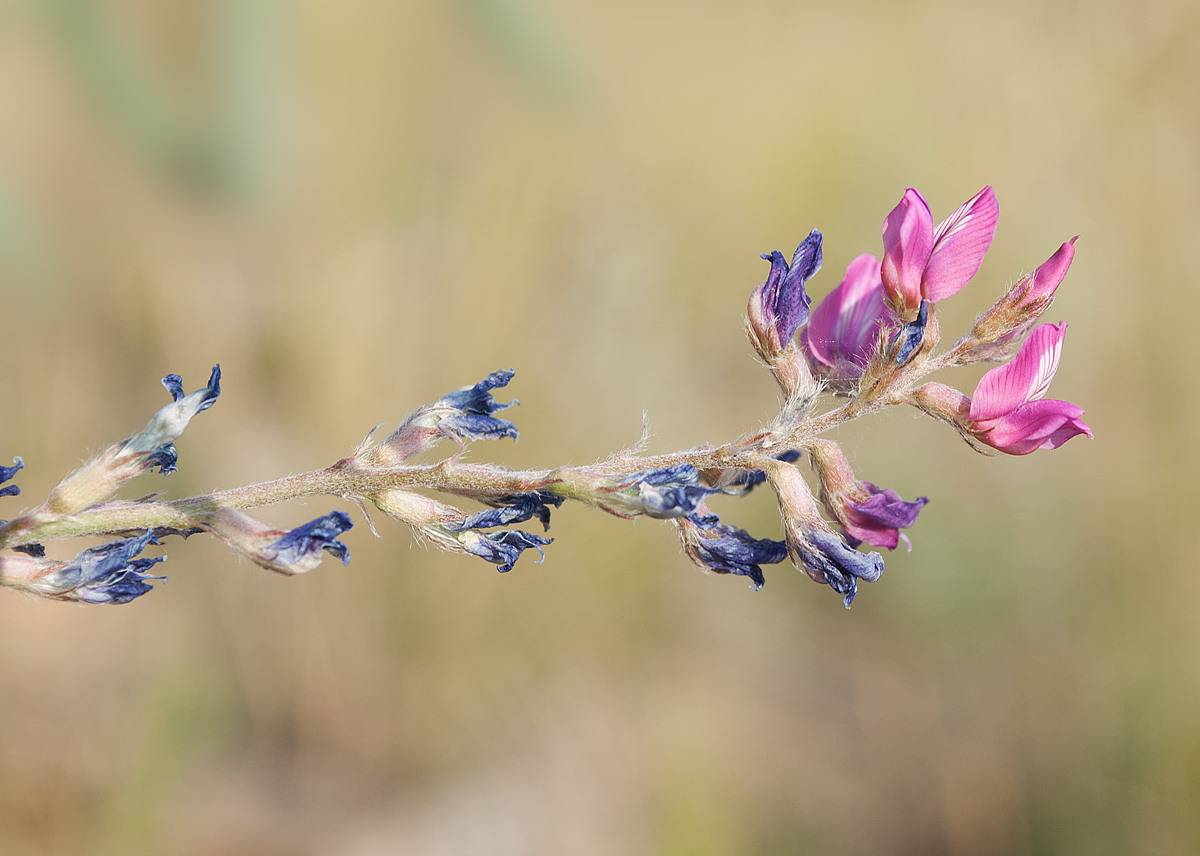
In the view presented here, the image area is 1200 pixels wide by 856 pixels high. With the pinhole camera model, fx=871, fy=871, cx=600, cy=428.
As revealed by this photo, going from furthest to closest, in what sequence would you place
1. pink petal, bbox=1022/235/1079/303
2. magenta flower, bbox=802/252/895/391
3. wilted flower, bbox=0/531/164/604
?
magenta flower, bbox=802/252/895/391 < pink petal, bbox=1022/235/1079/303 < wilted flower, bbox=0/531/164/604

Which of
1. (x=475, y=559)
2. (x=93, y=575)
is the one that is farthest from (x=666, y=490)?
(x=475, y=559)

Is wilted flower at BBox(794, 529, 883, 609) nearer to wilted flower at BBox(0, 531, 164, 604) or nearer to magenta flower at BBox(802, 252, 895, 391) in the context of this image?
magenta flower at BBox(802, 252, 895, 391)

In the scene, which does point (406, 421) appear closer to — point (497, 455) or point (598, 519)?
point (497, 455)

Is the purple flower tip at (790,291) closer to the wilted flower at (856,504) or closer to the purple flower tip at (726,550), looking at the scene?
the wilted flower at (856,504)

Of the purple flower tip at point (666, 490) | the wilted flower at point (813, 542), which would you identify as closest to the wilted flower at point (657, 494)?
the purple flower tip at point (666, 490)

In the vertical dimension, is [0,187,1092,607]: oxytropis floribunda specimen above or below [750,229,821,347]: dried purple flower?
below

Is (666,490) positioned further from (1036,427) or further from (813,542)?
(1036,427)

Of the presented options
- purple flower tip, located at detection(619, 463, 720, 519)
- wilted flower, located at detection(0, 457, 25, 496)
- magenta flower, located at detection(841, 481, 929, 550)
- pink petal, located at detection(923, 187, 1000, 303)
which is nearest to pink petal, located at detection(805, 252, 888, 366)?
pink petal, located at detection(923, 187, 1000, 303)
